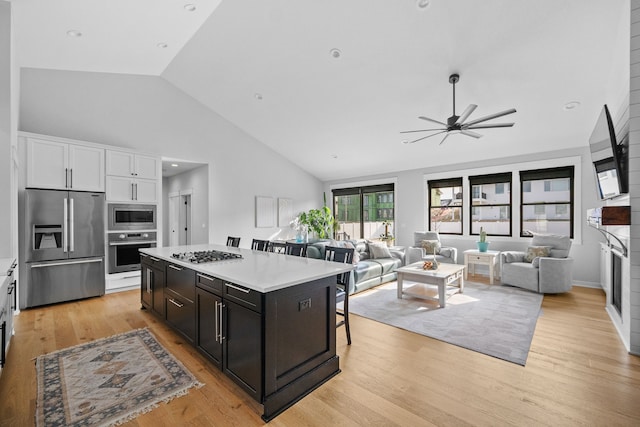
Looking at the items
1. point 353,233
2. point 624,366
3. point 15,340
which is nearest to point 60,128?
point 15,340

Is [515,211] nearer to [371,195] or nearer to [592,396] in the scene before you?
[371,195]

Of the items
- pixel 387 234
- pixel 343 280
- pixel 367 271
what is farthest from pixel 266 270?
pixel 387 234

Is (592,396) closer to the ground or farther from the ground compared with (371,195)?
closer to the ground

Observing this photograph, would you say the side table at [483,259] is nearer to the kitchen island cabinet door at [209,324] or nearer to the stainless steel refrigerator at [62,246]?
the kitchen island cabinet door at [209,324]

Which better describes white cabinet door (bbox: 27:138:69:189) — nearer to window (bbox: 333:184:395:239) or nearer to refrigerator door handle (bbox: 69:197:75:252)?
refrigerator door handle (bbox: 69:197:75:252)

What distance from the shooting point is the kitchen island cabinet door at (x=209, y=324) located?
2.21 metres

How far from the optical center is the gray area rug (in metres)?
2.92

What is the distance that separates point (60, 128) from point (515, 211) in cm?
844

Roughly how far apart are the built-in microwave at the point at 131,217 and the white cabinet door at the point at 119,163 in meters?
0.54

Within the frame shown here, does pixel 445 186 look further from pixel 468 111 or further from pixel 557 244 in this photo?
pixel 468 111

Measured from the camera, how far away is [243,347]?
1.97 metres

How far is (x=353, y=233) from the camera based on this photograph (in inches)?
352

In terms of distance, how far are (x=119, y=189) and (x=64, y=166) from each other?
760 mm

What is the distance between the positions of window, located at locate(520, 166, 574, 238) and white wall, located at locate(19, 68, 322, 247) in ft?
18.3
